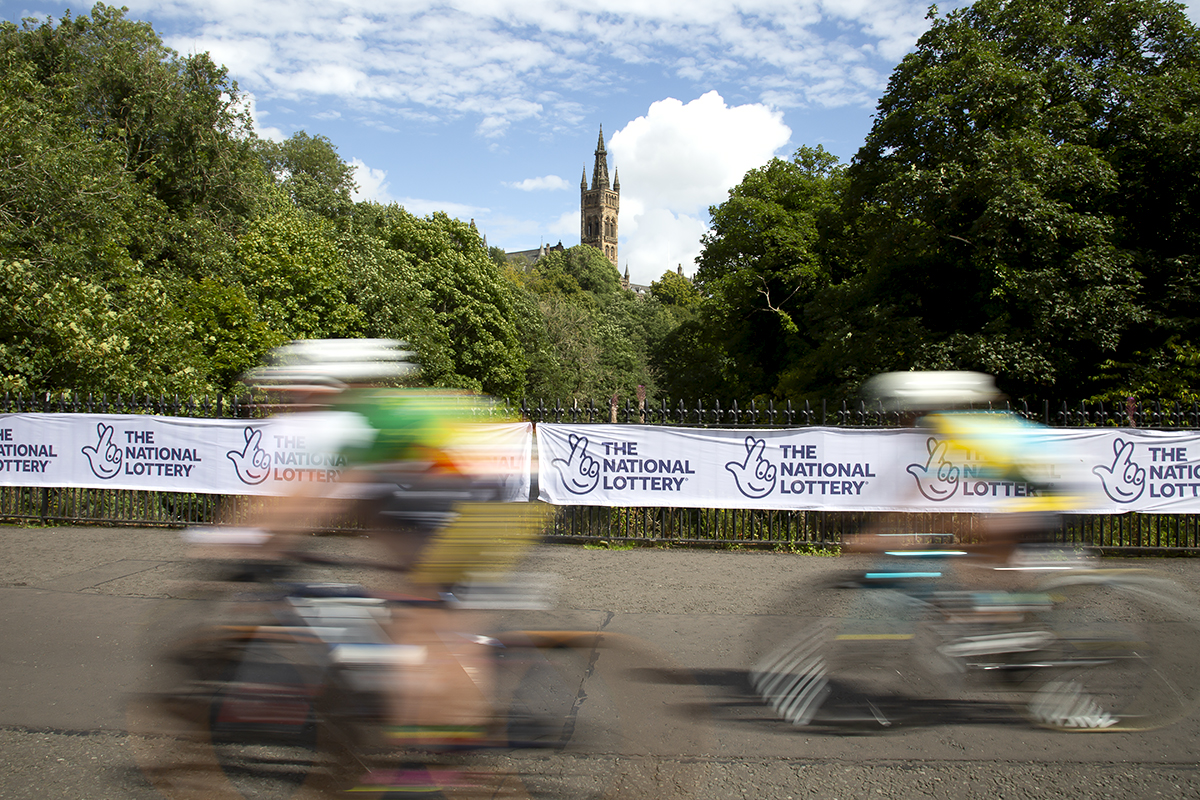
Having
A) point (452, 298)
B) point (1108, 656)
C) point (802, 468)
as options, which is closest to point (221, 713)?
point (1108, 656)

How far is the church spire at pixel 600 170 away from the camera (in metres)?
163

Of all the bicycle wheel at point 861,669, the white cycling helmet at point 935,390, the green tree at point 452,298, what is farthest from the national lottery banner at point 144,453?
the green tree at point 452,298

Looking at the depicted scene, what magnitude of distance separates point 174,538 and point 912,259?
19206 millimetres

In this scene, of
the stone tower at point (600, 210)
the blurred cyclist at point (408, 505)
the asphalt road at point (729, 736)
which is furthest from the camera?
the stone tower at point (600, 210)

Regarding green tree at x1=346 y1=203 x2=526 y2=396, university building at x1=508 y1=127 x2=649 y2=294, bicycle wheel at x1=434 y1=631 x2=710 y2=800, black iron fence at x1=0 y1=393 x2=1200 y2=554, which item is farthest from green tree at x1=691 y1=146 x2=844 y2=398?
university building at x1=508 y1=127 x2=649 y2=294

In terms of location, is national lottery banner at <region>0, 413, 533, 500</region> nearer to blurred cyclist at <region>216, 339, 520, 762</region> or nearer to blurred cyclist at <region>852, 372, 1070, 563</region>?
blurred cyclist at <region>216, 339, 520, 762</region>

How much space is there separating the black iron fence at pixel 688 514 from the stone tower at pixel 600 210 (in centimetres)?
15300

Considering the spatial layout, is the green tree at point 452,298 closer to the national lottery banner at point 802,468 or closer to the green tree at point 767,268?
the green tree at point 767,268

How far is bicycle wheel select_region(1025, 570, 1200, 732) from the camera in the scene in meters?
4.05

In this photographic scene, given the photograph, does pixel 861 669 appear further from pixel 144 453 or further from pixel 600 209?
pixel 600 209

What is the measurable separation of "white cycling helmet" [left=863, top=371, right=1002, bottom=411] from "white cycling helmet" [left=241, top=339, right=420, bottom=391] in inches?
107

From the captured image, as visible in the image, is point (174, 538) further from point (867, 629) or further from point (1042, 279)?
point (1042, 279)

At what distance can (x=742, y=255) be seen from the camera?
3447cm

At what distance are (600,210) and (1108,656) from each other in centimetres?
16329
